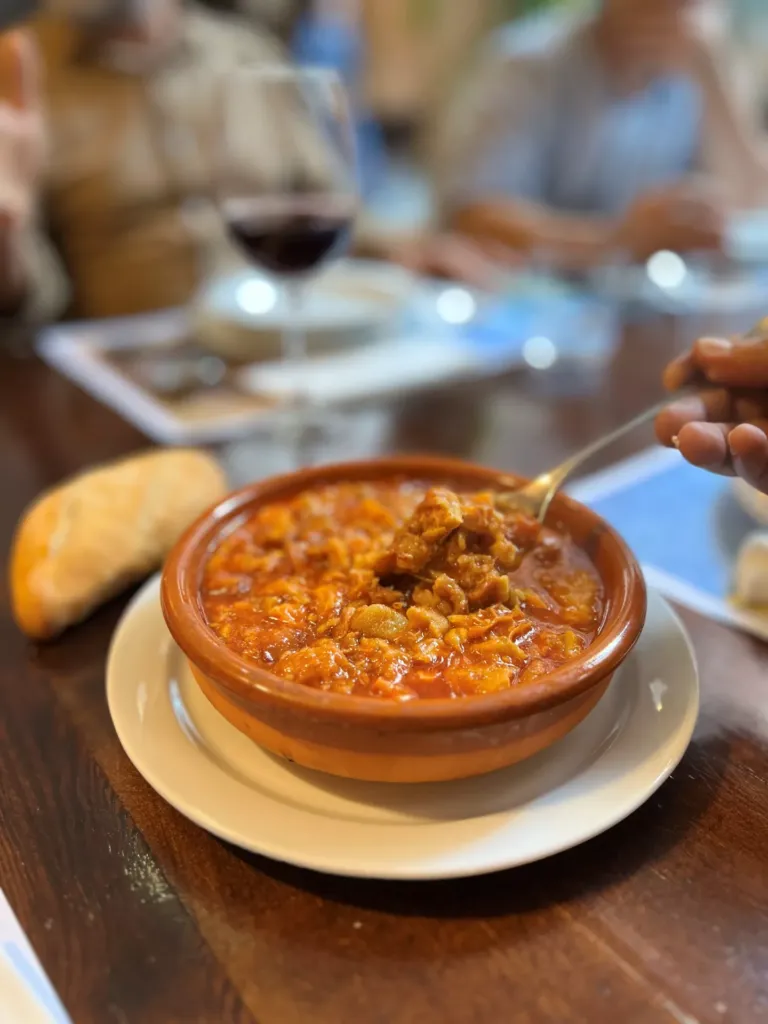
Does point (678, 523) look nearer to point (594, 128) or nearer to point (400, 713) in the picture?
point (400, 713)

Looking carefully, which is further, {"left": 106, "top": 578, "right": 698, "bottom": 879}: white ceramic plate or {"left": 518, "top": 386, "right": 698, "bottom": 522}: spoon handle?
{"left": 518, "top": 386, "right": 698, "bottom": 522}: spoon handle

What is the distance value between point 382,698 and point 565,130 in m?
2.95

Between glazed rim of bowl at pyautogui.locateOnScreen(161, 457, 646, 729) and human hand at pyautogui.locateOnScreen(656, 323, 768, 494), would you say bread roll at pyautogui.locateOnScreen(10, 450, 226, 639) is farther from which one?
human hand at pyautogui.locateOnScreen(656, 323, 768, 494)

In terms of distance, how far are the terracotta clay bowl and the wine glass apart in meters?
0.78

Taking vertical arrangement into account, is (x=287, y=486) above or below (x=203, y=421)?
above

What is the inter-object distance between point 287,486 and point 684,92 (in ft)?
9.46

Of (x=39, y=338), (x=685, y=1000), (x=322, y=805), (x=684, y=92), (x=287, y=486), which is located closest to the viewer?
(x=685, y=1000)

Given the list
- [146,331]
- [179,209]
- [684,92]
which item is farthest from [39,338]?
[684,92]

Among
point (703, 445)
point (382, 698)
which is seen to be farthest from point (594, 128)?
point (382, 698)

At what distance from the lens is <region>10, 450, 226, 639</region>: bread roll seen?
93 cm

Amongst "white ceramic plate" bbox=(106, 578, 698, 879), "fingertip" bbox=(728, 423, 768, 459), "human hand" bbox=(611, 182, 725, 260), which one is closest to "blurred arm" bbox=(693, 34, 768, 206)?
"human hand" bbox=(611, 182, 725, 260)

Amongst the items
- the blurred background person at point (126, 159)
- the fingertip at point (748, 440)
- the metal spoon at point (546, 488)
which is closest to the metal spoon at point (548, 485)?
the metal spoon at point (546, 488)

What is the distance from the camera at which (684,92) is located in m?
3.12

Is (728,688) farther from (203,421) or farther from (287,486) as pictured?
(203,421)
